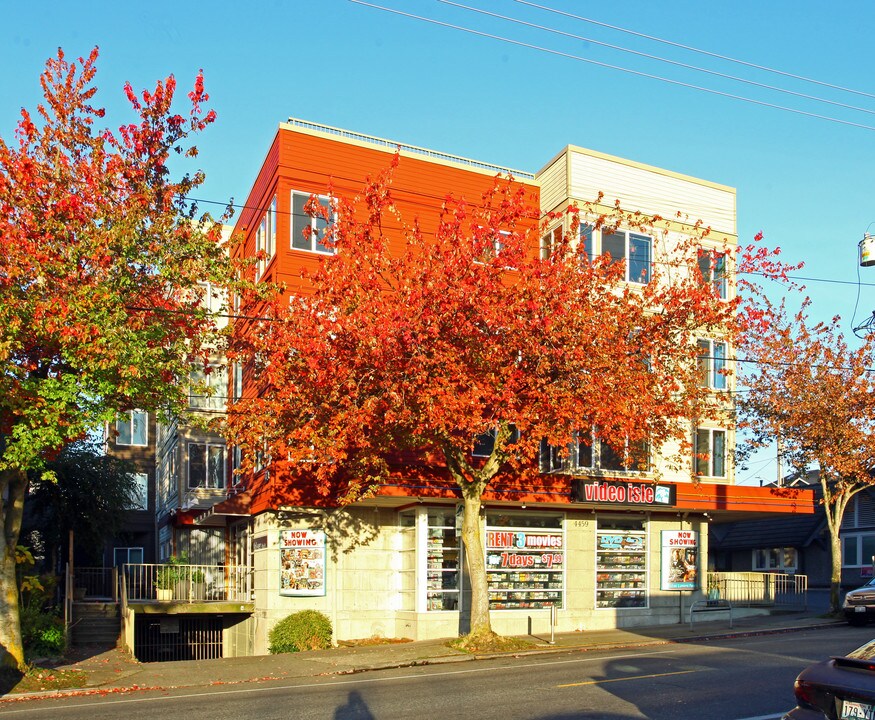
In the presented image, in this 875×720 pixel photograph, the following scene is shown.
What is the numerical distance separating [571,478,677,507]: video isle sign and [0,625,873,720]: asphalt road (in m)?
7.07

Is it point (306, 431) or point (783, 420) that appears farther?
point (783, 420)

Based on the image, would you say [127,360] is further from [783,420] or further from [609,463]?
[783,420]

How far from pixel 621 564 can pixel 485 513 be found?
16.5 ft

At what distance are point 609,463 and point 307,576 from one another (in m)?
9.39

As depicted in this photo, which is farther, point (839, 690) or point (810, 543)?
point (810, 543)

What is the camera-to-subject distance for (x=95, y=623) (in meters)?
27.2

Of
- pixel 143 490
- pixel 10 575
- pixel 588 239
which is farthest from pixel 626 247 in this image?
pixel 143 490

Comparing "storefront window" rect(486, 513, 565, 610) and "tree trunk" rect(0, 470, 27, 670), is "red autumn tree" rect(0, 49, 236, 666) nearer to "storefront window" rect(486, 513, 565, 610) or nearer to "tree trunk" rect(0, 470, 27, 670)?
"tree trunk" rect(0, 470, 27, 670)

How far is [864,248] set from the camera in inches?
1132

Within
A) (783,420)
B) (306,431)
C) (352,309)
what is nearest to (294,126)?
(352,309)

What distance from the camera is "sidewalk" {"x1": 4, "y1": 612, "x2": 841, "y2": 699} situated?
62.1ft

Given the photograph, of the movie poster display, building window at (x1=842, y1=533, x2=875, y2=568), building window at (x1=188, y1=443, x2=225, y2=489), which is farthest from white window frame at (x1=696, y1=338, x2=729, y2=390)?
building window at (x1=842, y1=533, x2=875, y2=568)

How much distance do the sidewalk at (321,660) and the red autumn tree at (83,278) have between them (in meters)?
2.29

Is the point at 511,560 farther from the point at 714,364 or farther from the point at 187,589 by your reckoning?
the point at 714,364
